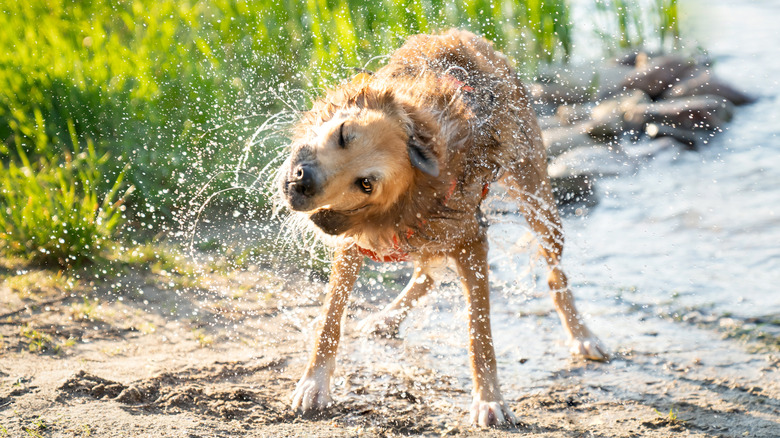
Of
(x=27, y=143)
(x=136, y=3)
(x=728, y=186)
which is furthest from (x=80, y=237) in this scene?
(x=728, y=186)

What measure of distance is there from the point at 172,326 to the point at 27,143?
2.38 metres

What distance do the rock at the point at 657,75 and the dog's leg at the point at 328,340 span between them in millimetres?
5610

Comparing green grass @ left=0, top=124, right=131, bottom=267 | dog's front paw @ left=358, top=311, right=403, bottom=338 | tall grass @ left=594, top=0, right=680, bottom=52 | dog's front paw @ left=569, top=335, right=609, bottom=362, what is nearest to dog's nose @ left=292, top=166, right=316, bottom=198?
dog's front paw @ left=358, top=311, right=403, bottom=338

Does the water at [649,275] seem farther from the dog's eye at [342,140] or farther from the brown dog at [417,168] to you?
the dog's eye at [342,140]

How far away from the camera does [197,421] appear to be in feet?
9.68

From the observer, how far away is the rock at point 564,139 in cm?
679

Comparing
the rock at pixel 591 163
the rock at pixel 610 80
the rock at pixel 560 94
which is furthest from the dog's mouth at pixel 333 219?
the rock at pixel 610 80

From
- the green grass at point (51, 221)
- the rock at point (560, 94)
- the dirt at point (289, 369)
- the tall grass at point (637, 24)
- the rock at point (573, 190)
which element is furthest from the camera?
the tall grass at point (637, 24)

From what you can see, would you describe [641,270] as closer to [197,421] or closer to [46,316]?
[197,421]

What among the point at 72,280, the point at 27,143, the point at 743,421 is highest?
the point at 27,143

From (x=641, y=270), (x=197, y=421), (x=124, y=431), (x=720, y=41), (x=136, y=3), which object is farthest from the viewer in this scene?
(x=720, y=41)

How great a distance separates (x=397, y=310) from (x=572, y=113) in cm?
406

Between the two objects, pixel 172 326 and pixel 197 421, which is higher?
pixel 172 326

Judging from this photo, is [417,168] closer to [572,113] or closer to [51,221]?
[51,221]
